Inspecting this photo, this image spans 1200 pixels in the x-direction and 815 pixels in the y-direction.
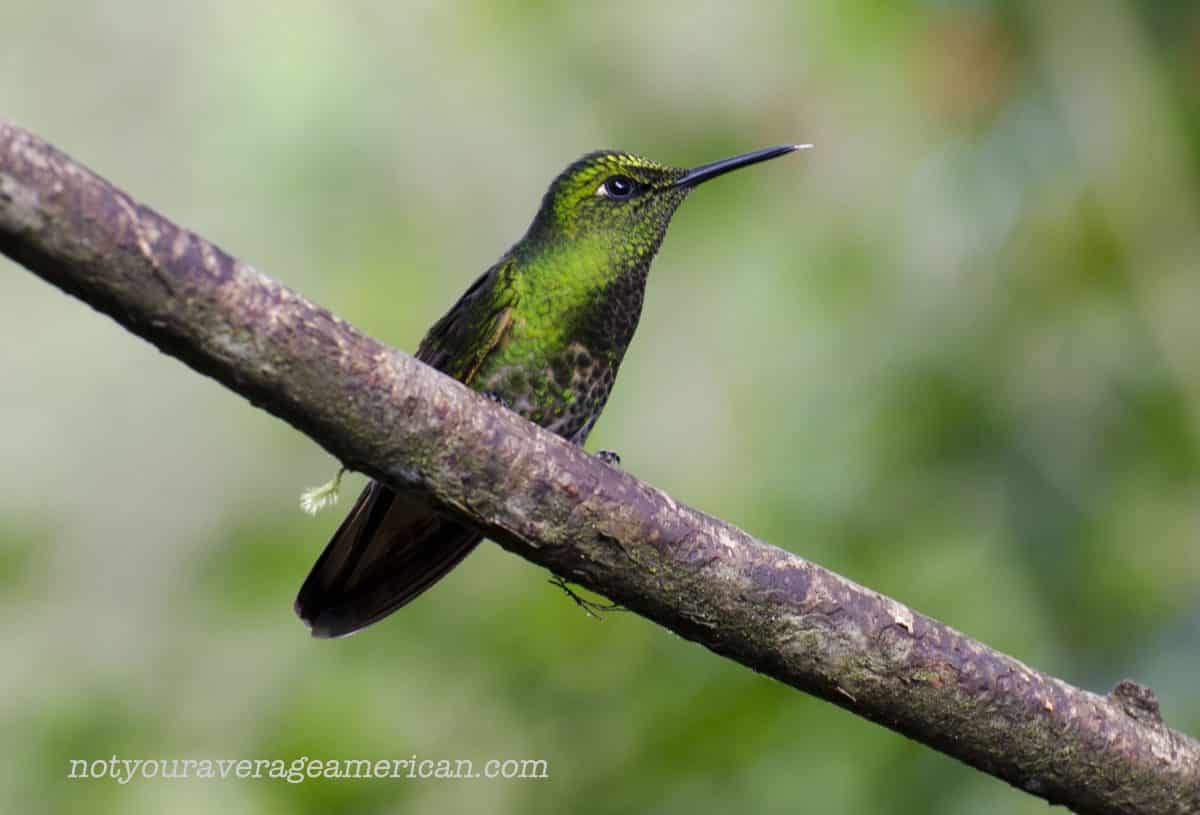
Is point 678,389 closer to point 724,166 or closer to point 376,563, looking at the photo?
point 724,166

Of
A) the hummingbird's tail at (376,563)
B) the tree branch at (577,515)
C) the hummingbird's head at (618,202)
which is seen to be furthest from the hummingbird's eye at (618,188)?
the tree branch at (577,515)

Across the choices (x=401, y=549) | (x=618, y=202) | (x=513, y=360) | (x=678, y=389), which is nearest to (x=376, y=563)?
(x=401, y=549)

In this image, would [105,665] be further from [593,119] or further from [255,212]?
[593,119]

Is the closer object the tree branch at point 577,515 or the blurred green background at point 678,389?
the tree branch at point 577,515

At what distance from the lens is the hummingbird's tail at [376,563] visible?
388 cm

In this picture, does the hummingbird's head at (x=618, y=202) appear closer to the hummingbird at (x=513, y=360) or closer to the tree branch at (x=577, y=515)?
the hummingbird at (x=513, y=360)

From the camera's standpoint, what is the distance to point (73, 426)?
5.96 metres

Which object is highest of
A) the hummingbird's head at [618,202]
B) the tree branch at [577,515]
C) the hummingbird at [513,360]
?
the hummingbird's head at [618,202]

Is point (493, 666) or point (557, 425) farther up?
point (557, 425)

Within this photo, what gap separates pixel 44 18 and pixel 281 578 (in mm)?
3895

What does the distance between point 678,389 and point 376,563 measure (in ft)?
7.27

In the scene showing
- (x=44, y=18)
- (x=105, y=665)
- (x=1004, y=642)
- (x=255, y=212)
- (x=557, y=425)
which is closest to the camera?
(x=557, y=425)

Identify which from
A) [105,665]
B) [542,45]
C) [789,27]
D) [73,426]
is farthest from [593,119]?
[105,665]

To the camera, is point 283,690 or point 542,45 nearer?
point 283,690
